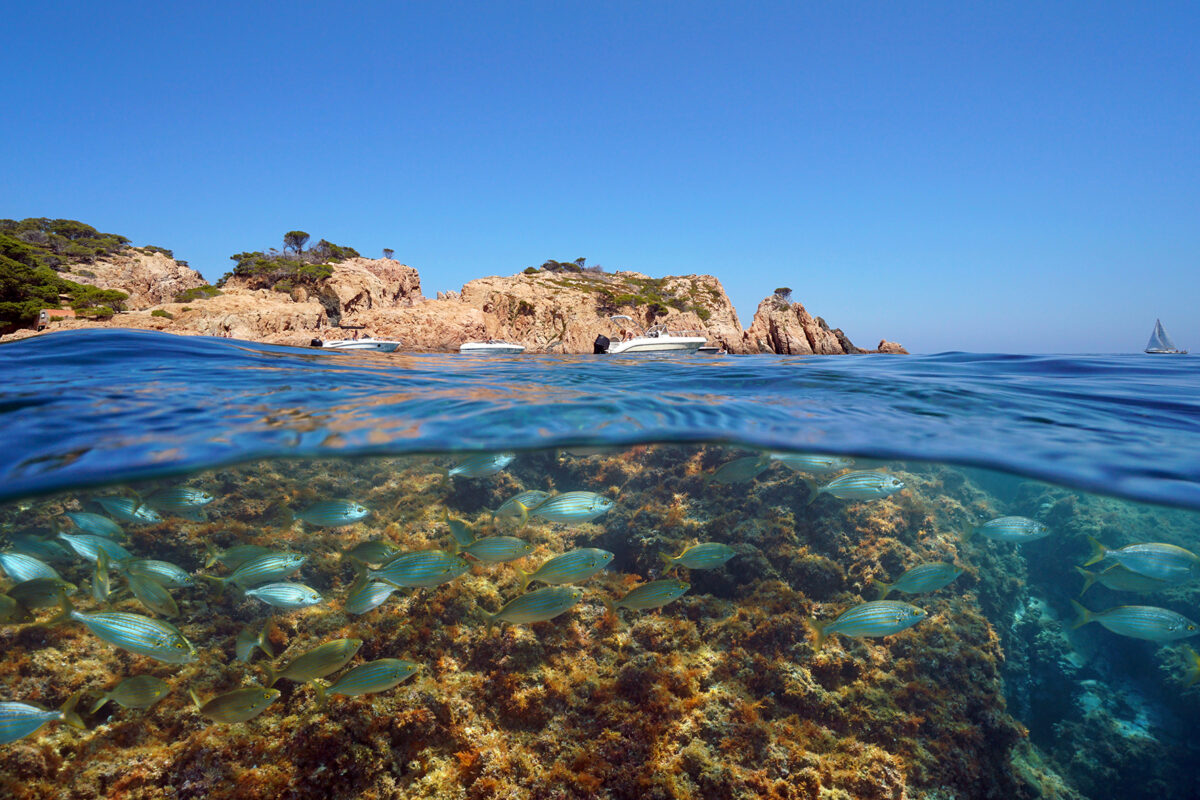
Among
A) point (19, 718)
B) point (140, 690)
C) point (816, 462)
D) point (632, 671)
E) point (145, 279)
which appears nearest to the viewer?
point (19, 718)

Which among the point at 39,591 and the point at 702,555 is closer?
the point at 39,591

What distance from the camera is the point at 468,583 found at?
233 inches

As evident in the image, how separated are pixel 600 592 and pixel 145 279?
44846mm

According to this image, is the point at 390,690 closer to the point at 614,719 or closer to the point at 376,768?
the point at 376,768

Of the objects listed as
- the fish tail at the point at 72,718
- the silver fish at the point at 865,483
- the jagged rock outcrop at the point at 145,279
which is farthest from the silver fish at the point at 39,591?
the jagged rock outcrop at the point at 145,279

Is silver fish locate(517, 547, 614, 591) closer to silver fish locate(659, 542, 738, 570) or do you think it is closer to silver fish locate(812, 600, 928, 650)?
silver fish locate(659, 542, 738, 570)

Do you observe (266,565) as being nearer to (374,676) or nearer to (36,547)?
(374,676)

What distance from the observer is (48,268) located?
25.5 m

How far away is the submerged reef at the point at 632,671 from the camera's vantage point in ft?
13.5

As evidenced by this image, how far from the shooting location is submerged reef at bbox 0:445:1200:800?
13.5ft

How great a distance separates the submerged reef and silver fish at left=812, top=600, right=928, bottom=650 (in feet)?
3.80

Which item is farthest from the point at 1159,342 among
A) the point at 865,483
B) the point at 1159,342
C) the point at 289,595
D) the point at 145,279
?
the point at 145,279

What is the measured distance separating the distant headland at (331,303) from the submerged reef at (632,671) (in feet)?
71.2

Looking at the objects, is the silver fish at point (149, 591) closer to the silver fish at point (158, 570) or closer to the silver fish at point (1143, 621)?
the silver fish at point (158, 570)
